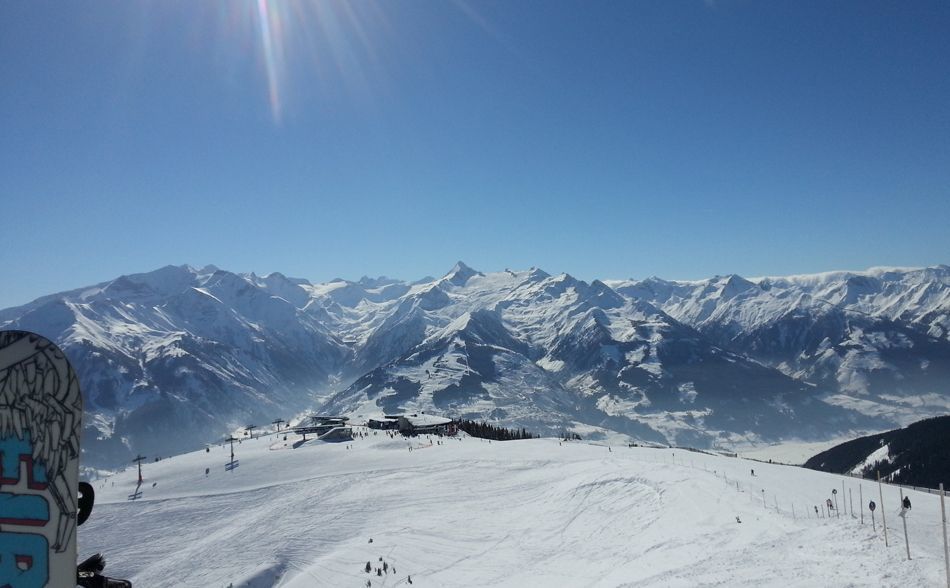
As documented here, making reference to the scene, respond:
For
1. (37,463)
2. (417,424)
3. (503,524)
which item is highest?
(37,463)

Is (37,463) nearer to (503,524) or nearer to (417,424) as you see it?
(503,524)

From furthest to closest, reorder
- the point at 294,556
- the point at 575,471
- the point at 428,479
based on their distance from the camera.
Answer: the point at 428,479
the point at 575,471
the point at 294,556

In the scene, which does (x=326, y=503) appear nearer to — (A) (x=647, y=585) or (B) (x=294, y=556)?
(B) (x=294, y=556)

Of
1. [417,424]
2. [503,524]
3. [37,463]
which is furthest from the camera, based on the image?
[417,424]

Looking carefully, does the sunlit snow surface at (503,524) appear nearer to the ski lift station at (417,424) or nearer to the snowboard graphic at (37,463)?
the snowboard graphic at (37,463)

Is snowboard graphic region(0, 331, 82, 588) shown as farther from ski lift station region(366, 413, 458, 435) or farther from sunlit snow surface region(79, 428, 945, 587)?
ski lift station region(366, 413, 458, 435)

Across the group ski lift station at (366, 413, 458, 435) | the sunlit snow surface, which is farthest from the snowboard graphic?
ski lift station at (366, 413, 458, 435)

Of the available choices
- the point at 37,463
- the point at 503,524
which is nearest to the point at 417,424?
the point at 503,524

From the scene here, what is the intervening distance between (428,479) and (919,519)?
51158mm

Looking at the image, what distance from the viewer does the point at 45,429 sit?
7504mm

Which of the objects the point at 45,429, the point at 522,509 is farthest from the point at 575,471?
the point at 45,429

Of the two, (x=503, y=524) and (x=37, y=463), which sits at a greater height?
(x=37, y=463)

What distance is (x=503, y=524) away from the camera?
179ft

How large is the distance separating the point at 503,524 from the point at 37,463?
171ft
